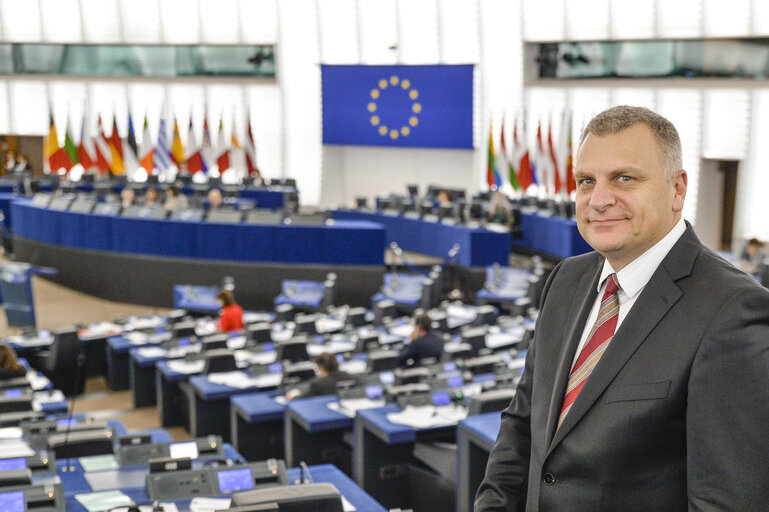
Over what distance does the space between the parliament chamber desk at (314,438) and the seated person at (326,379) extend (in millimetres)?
75

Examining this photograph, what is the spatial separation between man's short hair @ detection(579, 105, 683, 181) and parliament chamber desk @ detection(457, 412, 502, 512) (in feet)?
9.86

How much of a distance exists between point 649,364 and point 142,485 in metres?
3.92

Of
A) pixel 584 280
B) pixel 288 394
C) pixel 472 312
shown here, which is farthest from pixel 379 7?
pixel 584 280

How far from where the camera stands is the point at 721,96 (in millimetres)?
18375

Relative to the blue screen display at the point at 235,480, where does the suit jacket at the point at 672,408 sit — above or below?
above

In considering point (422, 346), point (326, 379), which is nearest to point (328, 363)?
point (326, 379)

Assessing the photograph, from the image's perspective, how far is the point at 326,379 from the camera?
765 centimetres

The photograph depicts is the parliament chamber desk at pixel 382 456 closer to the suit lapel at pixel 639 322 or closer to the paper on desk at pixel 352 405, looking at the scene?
the paper on desk at pixel 352 405

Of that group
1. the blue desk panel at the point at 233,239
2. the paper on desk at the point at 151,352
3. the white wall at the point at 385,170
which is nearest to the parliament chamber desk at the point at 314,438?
the paper on desk at the point at 151,352

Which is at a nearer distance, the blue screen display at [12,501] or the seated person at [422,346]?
the blue screen display at [12,501]

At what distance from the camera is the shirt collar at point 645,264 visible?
6.03 feet

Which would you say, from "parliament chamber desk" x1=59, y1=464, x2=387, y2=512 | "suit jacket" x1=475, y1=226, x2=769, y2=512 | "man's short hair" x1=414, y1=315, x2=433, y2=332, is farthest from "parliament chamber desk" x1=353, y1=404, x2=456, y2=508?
"suit jacket" x1=475, y1=226, x2=769, y2=512

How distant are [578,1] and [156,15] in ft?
38.9

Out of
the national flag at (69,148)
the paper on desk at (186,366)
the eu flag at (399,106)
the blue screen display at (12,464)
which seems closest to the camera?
the blue screen display at (12,464)
